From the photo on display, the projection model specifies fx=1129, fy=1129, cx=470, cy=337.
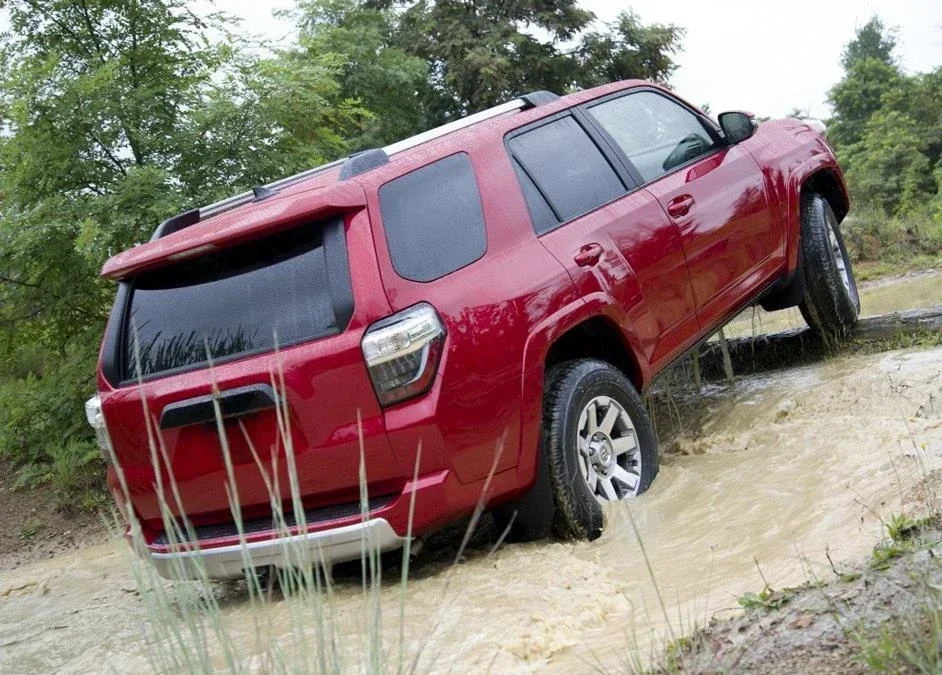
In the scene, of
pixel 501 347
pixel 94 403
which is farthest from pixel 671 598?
pixel 94 403

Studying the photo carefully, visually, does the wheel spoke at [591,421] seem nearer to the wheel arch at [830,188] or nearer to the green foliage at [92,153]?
the wheel arch at [830,188]

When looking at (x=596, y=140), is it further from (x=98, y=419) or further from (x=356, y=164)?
(x=98, y=419)

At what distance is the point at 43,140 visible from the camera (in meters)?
8.59

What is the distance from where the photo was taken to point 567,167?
17.5 ft

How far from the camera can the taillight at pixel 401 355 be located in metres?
4.08

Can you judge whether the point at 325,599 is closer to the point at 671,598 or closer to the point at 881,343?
the point at 671,598

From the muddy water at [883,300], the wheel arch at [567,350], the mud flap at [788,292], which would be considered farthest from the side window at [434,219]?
the muddy water at [883,300]

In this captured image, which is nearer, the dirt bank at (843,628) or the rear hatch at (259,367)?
the dirt bank at (843,628)

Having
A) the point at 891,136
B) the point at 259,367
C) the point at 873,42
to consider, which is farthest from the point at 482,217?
the point at 873,42

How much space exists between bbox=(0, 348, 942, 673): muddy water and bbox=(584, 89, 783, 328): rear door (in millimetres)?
813

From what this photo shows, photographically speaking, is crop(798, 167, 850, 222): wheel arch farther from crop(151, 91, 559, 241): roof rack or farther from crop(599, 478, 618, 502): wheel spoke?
crop(599, 478, 618, 502): wheel spoke

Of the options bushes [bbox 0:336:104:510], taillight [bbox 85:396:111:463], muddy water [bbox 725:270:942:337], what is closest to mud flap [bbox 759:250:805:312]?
muddy water [bbox 725:270:942:337]

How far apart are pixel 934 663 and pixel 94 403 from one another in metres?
3.64

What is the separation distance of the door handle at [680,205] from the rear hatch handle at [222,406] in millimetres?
2414
